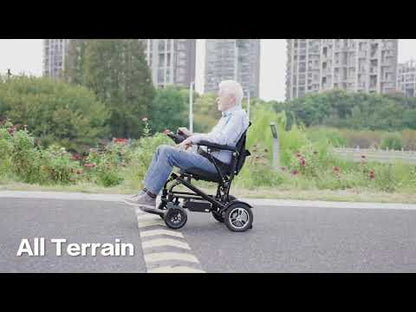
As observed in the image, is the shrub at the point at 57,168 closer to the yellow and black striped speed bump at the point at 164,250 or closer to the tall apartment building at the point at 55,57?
the yellow and black striped speed bump at the point at 164,250

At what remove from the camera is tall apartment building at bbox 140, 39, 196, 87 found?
27884 millimetres

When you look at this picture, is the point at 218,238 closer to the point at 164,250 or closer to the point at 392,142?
the point at 164,250

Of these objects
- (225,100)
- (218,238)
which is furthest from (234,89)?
(218,238)

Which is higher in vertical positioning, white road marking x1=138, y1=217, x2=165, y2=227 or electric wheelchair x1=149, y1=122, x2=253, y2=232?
electric wheelchair x1=149, y1=122, x2=253, y2=232

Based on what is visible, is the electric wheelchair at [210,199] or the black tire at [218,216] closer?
the electric wheelchair at [210,199]

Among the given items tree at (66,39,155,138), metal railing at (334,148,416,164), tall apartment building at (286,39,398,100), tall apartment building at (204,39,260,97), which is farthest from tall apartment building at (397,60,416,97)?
metal railing at (334,148,416,164)

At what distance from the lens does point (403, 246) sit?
170 inches

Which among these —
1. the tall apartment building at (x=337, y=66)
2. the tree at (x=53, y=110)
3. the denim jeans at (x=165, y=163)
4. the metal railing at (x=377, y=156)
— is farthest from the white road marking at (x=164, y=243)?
the tall apartment building at (x=337, y=66)

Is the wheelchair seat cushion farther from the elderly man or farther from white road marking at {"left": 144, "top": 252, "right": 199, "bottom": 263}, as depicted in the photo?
white road marking at {"left": 144, "top": 252, "right": 199, "bottom": 263}

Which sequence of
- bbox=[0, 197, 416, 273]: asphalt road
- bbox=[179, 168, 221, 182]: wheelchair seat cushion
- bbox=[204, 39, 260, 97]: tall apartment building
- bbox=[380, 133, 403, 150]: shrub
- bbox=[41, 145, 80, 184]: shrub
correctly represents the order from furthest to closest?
bbox=[204, 39, 260, 97]: tall apartment building < bbox=[380, 133, 403, 150]: shrub < bbox=[41, 145, 80, 184]: shrub < bbox=[179, 168, 221, 182]: wheelchair seat cushion < bbox=[0, 197, 416, 273]: asphalt road

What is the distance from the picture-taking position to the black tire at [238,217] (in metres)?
4.64

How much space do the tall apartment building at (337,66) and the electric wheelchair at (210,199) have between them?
888 inches

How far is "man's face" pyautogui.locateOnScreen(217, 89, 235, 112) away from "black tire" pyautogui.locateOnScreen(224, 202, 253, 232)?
0.77 meters

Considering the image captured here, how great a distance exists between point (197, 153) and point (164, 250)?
109cm
